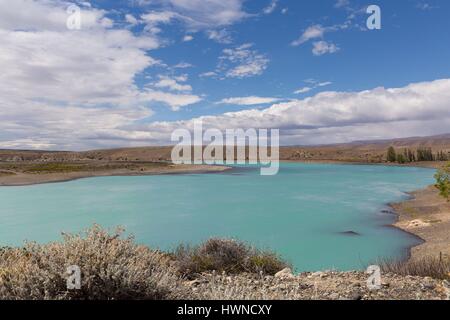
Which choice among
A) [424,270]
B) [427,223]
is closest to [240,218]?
[427,223]

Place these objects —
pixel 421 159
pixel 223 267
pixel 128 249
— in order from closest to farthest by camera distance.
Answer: pixel 128 249 → pixel 223 267 → pixel 421 159

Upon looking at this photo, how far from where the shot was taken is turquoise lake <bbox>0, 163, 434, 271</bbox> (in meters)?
16.8

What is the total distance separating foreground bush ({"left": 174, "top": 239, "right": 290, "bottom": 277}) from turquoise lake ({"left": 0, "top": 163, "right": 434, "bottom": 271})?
20.4 feet

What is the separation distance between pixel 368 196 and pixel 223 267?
94.5 ft

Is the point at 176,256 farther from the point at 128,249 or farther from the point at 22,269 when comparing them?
the point at 22,269

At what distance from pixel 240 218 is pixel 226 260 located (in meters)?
16.6

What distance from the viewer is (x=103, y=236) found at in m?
5.08

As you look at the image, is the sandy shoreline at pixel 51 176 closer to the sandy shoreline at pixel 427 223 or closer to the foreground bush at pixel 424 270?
the sandy shoreline at pixel 427 223

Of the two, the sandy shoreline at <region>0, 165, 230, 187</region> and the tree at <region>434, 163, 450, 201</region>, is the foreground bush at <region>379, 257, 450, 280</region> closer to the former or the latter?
the tree at <region>434, 163, 450, 201</region>

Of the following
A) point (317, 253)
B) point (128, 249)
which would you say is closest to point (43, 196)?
point (317, 253)

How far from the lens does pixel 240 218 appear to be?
2417 centimetres

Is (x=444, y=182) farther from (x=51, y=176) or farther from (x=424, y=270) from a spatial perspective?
(x=51, y=176)
